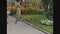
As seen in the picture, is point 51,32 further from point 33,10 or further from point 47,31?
point 33,10

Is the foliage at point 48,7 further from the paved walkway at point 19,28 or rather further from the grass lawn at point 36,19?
the paved walkway at point 19,28

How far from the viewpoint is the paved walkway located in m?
1.75

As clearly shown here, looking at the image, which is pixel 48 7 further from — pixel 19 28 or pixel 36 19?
pixel 19 28

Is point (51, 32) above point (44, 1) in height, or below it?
below

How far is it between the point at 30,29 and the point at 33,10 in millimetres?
217

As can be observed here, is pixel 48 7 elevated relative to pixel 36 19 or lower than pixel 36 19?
elevated

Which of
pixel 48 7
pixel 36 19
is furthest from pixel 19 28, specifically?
pixel 48 7

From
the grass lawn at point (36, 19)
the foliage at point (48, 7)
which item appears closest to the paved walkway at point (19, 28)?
the grass lawn at point (36, 19)

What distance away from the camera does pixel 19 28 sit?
5.79 ft

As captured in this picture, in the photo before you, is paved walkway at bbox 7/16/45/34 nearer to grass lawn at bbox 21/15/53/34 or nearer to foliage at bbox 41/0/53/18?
grass lawn at bbox 21/15/53/34

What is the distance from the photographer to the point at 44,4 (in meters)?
1.77

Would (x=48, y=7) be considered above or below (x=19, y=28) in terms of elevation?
above

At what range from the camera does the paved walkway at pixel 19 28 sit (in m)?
1.75
